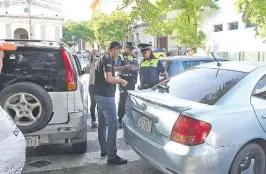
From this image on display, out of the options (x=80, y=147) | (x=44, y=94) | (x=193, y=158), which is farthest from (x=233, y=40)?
(x=193, y=158)

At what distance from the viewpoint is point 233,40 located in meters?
22.5

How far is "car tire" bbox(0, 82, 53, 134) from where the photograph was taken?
3.65m

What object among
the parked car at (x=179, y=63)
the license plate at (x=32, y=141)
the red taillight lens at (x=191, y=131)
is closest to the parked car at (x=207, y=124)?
the red taillight lens at (x=191, y=131)

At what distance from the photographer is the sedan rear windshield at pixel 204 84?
3.31m

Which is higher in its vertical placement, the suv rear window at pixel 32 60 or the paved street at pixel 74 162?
the suv rear window at pixel 32 60

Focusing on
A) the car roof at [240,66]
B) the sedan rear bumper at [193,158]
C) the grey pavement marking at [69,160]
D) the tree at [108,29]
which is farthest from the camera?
the tree at [108,29]

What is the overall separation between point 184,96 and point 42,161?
7.72 ft

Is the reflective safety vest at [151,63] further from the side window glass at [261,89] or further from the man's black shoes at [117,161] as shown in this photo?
the side window glass at [261,89]

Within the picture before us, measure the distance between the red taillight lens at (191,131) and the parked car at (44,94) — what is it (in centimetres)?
156

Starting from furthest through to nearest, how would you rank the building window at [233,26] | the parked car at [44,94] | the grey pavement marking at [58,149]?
Result: the building window at [233,26]
the grey pavement marking at [58,149]
the parked car at [44,94]

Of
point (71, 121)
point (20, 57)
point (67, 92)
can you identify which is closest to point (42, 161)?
point (71, 121)

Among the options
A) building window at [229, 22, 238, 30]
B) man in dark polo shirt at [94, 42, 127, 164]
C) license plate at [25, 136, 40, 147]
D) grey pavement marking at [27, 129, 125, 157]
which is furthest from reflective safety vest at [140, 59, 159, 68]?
building window at [229, 22, 238, 30]

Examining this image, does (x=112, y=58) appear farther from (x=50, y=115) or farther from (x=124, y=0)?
(x=124, y=0)

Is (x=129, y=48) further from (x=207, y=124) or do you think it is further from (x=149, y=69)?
(x=207, y=124)
